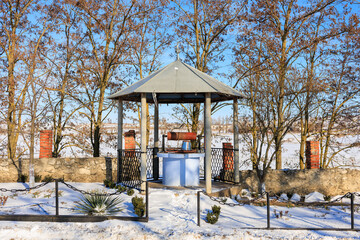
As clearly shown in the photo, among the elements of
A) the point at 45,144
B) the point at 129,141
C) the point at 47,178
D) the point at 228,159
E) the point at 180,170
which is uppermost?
the point at 129,141

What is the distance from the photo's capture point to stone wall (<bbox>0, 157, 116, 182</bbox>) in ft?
41.2

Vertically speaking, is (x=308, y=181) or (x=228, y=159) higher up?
(x=228, y=159)

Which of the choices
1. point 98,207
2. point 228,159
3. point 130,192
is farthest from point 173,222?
point 228,159

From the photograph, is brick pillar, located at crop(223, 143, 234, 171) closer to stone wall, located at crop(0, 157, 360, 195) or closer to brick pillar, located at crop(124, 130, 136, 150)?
stone wall, located at crop(0, 157, 360, 195)

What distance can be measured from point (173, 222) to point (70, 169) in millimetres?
6530

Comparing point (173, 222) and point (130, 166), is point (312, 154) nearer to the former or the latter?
point (130, 166)

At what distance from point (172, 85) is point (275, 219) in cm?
459

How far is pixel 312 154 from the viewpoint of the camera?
1494 centimetres

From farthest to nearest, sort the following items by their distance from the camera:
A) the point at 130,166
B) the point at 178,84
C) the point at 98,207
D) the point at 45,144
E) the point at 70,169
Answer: the point at 45,144, the point at 70,169, the point at 130,166, the point at 178,84, the point at 98,207

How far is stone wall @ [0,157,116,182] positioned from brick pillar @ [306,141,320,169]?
838cm

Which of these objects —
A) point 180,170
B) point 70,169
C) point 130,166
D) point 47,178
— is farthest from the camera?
point 70,169

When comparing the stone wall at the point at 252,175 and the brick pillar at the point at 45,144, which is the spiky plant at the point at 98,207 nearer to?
the stone wall at the point at 252,175

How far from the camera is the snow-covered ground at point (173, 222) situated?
6742 mm

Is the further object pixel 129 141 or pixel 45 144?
pixel 45 144
